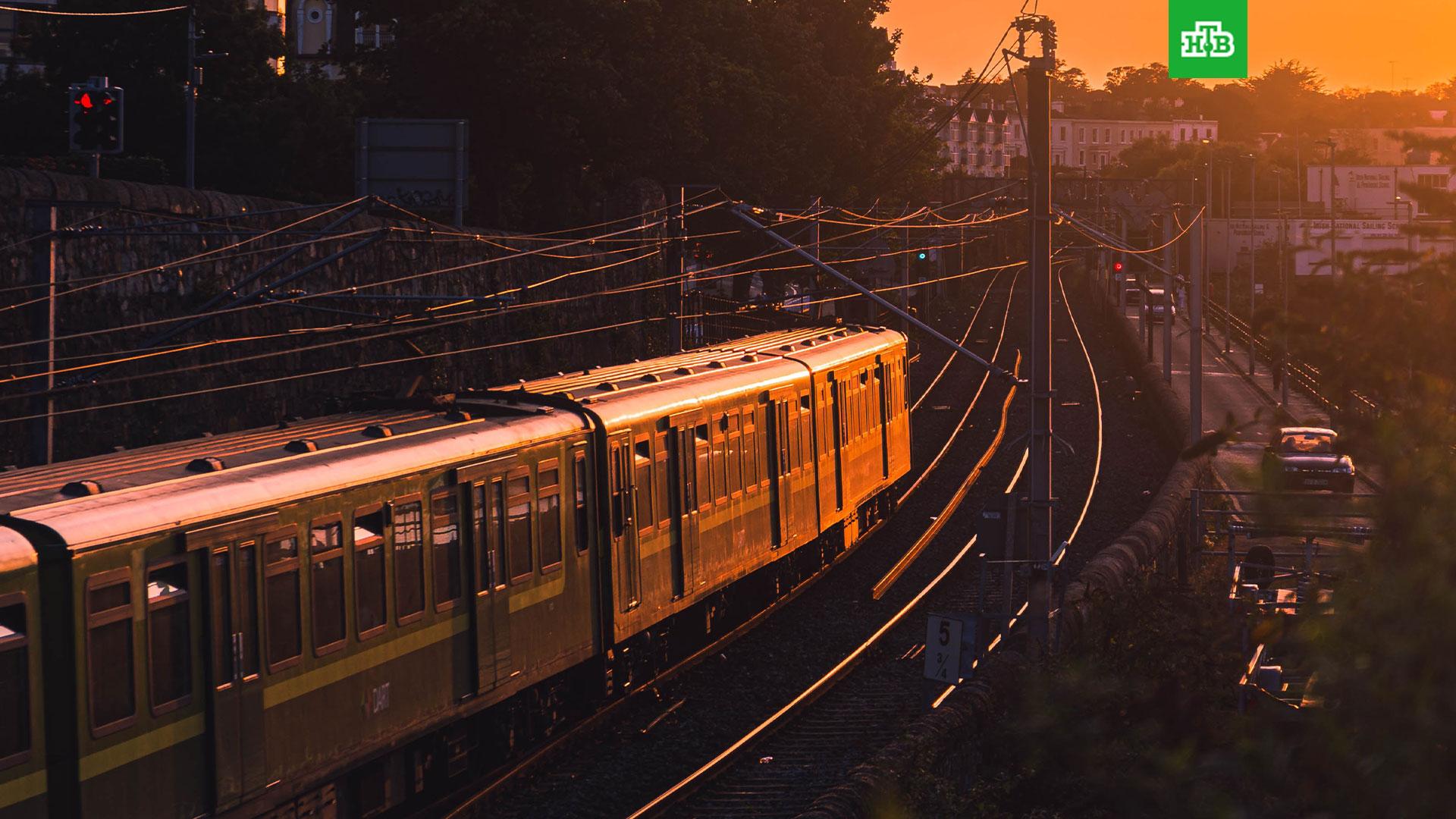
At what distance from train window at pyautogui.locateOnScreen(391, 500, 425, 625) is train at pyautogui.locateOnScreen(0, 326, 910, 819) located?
20mm

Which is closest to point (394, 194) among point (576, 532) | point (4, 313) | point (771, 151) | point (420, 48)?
point (420, 48)

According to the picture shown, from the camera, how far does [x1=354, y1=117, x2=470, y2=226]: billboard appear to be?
25.0m

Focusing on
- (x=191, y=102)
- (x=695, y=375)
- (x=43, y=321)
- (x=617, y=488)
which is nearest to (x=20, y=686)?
(x=617, y=488)

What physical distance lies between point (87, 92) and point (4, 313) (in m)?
2.94

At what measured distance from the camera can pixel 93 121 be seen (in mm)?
17328

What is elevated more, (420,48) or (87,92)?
(420,48)

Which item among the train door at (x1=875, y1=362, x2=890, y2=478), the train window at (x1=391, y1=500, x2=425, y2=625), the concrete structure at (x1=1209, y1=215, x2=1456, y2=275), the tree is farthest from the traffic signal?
the tree

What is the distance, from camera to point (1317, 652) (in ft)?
10.7

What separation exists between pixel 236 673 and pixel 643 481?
21.4 feet

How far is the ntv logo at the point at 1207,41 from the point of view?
69.0 feet

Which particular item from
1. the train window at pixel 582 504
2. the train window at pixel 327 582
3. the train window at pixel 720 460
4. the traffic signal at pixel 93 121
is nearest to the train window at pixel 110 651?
the train window at pixel 327 582

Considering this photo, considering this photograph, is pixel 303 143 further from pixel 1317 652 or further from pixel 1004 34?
pixel 1317 652

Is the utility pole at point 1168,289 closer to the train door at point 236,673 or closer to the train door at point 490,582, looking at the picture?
the train door at point 490,582

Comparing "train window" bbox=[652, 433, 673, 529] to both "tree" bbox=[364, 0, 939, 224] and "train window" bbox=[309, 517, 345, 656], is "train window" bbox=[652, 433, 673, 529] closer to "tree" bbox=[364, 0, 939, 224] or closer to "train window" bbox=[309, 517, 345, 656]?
"train window" bbox=[309, 517, 345, 656]
